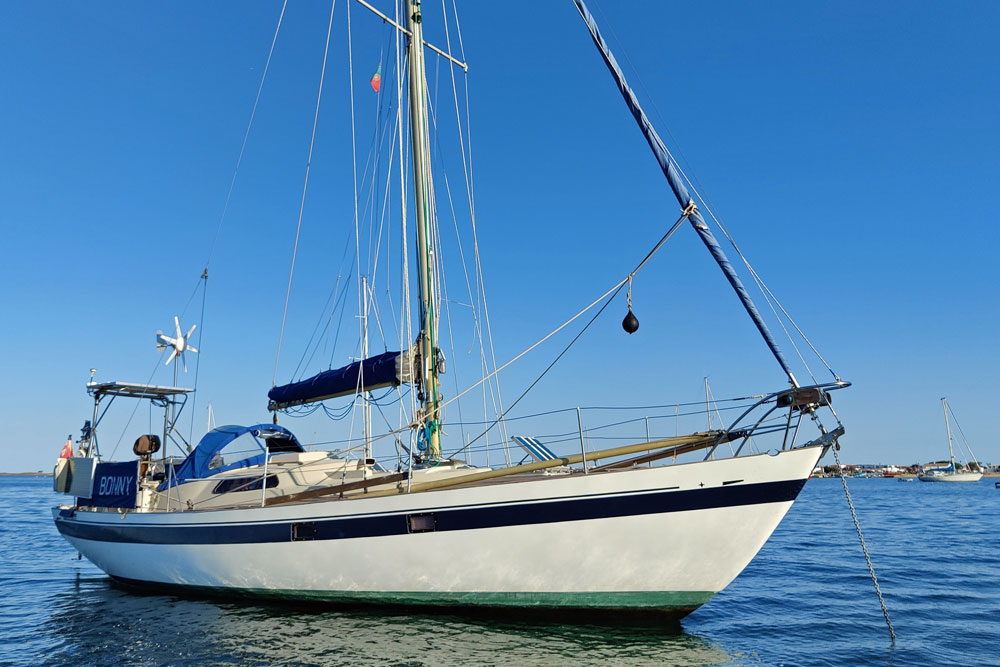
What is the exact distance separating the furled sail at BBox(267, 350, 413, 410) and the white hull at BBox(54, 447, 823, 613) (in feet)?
10.8

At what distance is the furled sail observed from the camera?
12836 mm

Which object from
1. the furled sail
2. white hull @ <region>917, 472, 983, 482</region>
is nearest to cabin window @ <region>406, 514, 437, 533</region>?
the furled sail

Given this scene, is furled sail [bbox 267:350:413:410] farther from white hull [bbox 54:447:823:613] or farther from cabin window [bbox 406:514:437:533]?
cabin window [bbox 406:514:437:533]

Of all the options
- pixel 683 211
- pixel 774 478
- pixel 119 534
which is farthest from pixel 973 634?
pixel 119 534

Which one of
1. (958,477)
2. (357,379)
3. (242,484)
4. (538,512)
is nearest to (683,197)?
(538,512)

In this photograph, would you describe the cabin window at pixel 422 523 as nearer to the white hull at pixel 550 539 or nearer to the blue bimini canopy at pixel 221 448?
the white hull at pixel 550 539

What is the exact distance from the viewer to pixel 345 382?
13430mm

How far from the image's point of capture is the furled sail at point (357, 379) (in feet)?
42.1

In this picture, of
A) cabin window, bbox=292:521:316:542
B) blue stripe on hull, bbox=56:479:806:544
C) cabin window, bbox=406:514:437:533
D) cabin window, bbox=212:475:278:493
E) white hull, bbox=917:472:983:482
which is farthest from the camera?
white hull, bbox=917:472:983:482

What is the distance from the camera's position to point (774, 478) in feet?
A: 29.1

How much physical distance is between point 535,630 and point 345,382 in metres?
6.63

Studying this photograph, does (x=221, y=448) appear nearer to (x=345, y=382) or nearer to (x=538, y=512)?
(x=345, y=382)

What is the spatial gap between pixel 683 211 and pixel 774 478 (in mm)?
4106

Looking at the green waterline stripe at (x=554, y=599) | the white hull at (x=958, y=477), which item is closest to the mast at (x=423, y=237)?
the green waterline stripe at (x=554, y=599)
